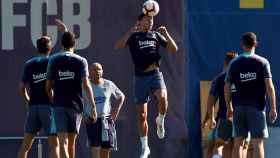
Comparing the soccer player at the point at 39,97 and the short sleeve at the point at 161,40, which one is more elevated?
the short sleeve at the point at 161,40

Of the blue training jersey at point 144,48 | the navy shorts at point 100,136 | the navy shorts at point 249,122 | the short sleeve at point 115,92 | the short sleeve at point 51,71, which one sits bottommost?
the navy shorts at point 100,136

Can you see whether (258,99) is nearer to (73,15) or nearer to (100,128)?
(100,128)

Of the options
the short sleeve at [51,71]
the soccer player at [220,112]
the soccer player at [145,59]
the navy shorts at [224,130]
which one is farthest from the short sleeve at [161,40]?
the short sleeve at [51,71]

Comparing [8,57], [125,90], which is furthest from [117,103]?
[8,57]

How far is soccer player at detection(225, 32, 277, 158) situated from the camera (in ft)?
46.7

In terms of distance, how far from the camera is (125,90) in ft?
58.3

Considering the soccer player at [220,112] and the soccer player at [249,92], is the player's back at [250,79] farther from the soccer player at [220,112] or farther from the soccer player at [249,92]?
the soccer player at [220,112]

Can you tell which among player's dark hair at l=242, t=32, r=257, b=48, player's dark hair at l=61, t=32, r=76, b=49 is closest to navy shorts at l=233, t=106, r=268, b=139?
player's dark hair at l=242, t=32, r=257, b=48

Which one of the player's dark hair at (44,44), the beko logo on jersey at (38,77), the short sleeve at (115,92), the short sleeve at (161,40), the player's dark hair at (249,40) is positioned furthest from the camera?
the short sleeve at (115,92)

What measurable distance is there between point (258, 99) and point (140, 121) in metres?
2.20

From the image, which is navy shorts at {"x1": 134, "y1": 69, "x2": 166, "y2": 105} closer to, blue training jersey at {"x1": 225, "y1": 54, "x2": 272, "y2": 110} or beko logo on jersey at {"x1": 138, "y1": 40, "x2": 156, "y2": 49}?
beko logo on jersey at {"x1": 138, "y1": 40, "x2": 156, "y2": 49}

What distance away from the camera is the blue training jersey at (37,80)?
1489cm

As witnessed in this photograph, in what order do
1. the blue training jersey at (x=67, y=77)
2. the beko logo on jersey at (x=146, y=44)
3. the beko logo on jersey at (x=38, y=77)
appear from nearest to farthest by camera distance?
the blue training jersey at (x=67, y=77)
the beko logo on jersey at (x=38, y=77)
the beko logo on jersey at (x=146, y=44)

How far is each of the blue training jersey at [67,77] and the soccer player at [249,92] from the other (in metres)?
1.99
